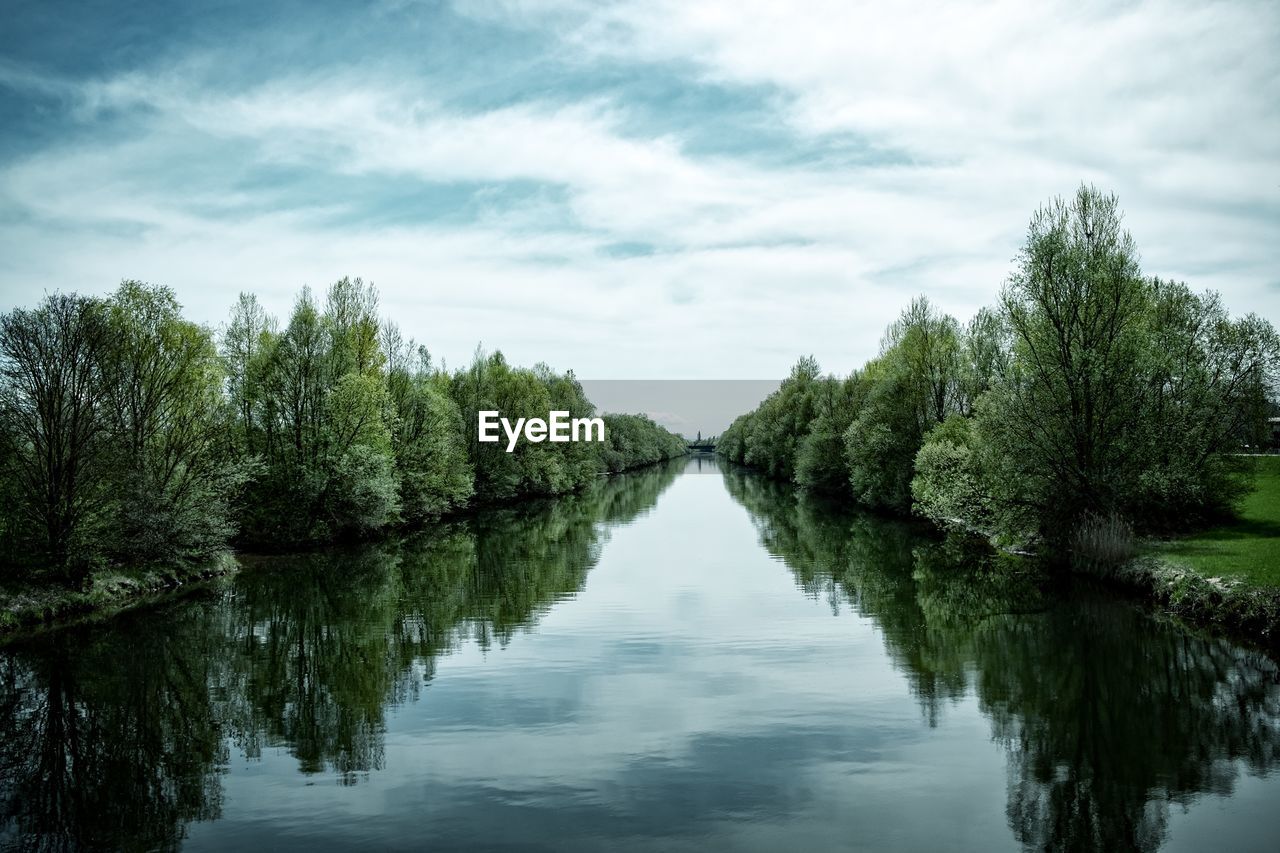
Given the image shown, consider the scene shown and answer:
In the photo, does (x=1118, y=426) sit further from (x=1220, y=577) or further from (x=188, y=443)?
(x=188, y=443)

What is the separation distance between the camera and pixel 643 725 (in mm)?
15461

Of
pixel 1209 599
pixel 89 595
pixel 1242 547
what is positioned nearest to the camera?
pixel 1209 599

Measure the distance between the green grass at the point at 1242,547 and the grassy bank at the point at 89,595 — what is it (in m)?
30.5

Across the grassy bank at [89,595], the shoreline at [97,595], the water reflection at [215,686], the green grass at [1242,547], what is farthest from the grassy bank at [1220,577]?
the grassy bank at [89,595]

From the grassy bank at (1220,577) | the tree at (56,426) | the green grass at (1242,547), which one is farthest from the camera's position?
the tree at (56,426)

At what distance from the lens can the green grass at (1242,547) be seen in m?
23.3

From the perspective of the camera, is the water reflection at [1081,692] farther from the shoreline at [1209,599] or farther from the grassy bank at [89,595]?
the grassy bank at [89,595]

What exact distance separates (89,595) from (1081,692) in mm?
26185

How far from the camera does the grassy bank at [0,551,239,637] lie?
24.3 meters

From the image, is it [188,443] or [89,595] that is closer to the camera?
[89,595]

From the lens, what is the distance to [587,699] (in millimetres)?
16984

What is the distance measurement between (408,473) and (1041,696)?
40.0m

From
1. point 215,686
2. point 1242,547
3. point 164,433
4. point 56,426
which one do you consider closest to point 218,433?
point 164,433

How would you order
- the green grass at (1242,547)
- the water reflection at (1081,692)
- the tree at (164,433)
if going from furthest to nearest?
the tree at (164,433) < the green grass at (1242,547) < the water reflection at (1081,692)
